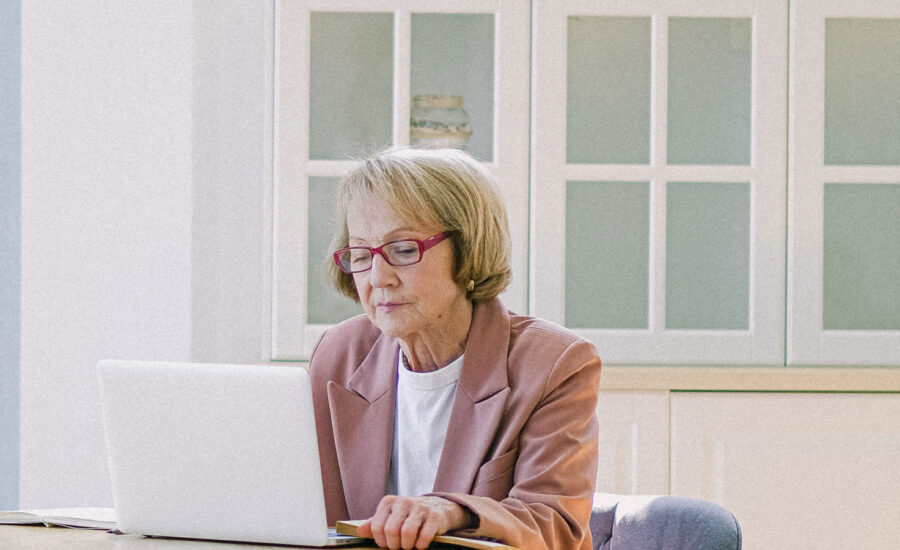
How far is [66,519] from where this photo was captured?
1.38m

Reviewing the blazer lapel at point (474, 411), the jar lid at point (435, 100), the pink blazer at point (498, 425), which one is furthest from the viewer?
the jar lid at point (435, 100)

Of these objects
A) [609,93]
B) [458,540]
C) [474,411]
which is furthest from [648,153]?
[458,540]

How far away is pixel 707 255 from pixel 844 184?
0.37 m

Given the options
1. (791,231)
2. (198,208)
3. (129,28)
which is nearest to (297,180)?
(198,208)

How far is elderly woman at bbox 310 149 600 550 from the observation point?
1.53m

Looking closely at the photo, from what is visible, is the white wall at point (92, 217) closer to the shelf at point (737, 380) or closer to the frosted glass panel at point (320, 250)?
the frosted glass panel at point (320, 250)

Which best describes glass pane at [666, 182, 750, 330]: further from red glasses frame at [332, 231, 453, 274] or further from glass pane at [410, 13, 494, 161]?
red glasses frame at [332, 231, 453, 274]

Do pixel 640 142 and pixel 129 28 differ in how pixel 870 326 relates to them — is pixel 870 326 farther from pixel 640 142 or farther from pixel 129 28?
pixel 129 28

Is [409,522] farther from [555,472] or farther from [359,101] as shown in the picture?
[359,101]

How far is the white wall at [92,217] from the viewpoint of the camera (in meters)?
2.85

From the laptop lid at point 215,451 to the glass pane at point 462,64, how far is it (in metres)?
1.59

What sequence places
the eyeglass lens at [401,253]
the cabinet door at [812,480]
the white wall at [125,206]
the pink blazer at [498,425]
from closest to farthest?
1. the pink blazer at [498,425]
2. the eyeglass lens at [401,253]
3. the cabinet door at [812,480]
4. the white wall at [125,206]

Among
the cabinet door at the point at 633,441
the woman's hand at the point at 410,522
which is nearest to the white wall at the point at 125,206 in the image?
the cabinet door at the point at 633,441

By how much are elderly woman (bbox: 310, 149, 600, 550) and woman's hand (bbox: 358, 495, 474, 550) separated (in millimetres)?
227
